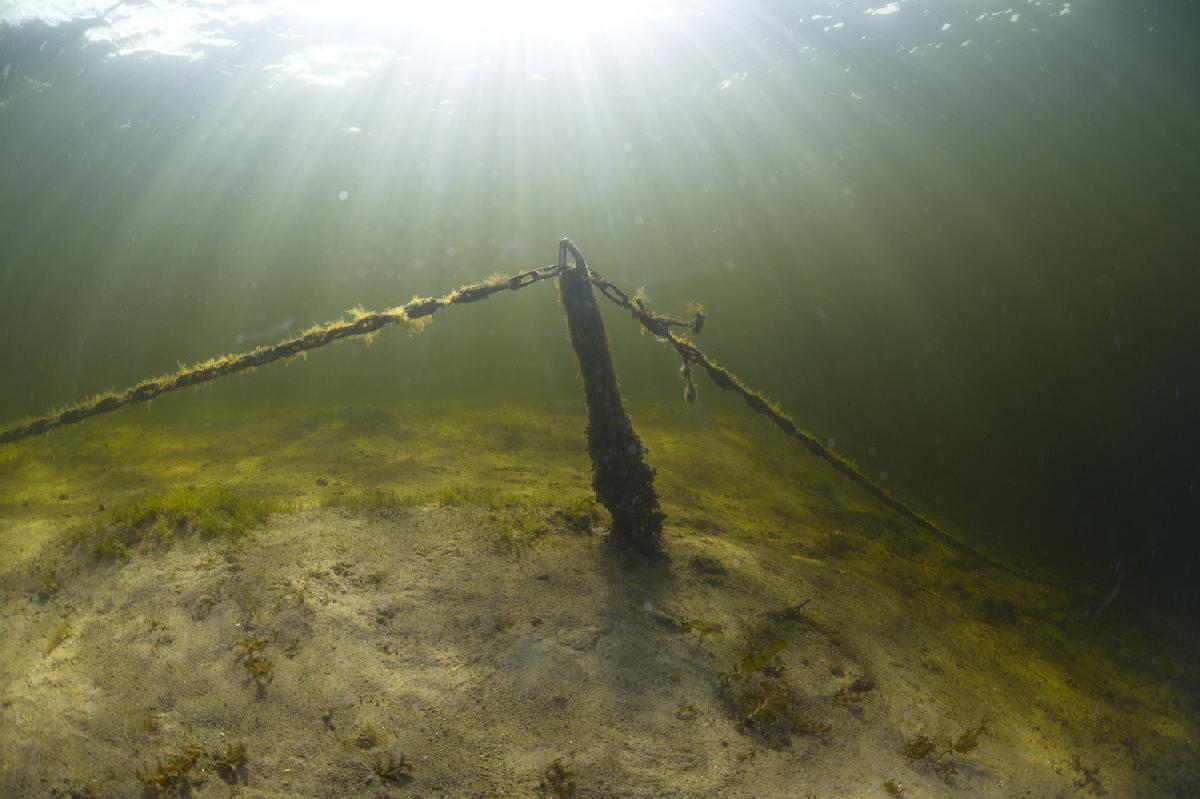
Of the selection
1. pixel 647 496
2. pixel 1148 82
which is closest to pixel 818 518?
pixel 647 496

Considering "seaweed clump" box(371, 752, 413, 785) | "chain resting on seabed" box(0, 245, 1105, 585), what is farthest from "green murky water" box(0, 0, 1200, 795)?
"chain resting on seabed" box(0, 245, 1105, 585)

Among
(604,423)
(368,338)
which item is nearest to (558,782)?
(604,423)

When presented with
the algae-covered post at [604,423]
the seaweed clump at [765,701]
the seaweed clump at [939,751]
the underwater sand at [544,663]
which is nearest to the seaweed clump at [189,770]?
the underwater sand at [544,663]

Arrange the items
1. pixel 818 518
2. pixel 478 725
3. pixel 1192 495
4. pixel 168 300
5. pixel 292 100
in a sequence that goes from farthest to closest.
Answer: pixel 168 300, pixel 292 100, pixel 1192 495, pixel 818 518, pixel 478 725

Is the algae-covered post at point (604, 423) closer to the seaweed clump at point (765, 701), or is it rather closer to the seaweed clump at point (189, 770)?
the seaweed clump at point (765, 701)

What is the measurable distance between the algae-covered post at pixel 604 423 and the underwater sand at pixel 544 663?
1.66 feet

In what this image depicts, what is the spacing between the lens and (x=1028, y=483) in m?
11.6

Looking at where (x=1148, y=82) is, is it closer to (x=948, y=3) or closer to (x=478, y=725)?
(x=948, y=3)

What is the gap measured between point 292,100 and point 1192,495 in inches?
1384

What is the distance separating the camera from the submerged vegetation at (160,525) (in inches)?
209

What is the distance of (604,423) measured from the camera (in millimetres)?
5441

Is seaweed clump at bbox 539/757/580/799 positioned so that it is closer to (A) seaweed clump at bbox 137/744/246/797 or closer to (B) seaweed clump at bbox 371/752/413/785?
(B) seaweed clump at bbox 371/752/413/785

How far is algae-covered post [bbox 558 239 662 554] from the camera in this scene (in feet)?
17.8

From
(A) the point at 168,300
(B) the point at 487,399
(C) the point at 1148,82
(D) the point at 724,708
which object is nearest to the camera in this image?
(D) the point at 724,708
